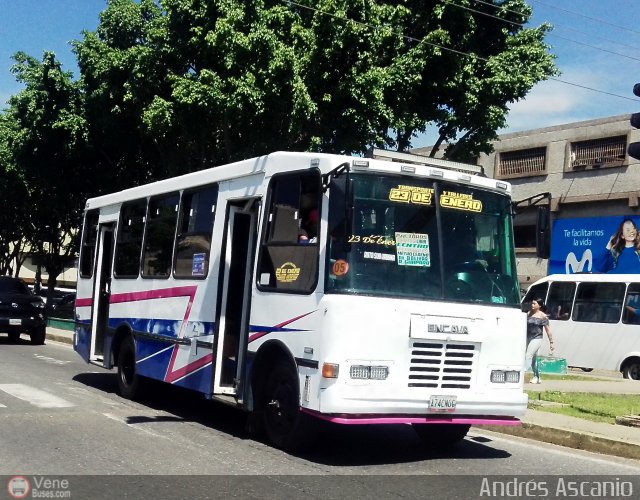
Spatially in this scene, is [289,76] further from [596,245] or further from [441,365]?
[596,245]

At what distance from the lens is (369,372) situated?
8.62 m

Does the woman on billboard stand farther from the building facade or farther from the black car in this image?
the black car

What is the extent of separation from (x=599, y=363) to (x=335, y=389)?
57.0 ft

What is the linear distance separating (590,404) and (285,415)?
22.3 feet

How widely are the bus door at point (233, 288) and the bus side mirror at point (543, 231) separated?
10.1ft

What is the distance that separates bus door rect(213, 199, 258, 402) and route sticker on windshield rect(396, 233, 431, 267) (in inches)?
76.3

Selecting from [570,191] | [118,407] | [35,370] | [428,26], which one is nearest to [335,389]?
[118,407]

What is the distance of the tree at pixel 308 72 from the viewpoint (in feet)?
70.0

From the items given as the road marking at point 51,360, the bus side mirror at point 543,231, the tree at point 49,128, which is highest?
the tree at point 49,128

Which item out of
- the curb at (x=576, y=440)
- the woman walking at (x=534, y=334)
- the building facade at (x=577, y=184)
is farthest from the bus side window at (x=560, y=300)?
the curb at (x=576, y=440)

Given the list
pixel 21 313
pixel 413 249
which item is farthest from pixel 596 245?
pixel 413 249

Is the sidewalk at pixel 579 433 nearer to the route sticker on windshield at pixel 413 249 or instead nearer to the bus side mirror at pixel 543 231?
the bus side mirror at pixel 543 231

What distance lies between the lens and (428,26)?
23.9 metres

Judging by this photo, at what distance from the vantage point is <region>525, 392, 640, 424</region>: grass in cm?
1300
